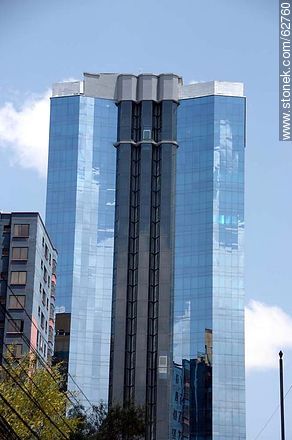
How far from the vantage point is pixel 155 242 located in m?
182

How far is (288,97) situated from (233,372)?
77147 mm

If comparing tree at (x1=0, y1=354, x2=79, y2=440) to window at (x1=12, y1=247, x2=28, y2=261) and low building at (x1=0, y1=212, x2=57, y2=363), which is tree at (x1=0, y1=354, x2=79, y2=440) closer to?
low building at (x1=0, y1=212, x2=57, y2=363)

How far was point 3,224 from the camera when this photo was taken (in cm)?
13350

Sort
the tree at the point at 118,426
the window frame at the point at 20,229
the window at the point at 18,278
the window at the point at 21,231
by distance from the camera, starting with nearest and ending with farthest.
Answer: the tree at the point at 118,426 < the window at the point at 18,278 < the window frame at the point at 20,229 < the window at the point at 21,231

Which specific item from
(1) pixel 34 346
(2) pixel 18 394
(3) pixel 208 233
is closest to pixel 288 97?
(1) pixel 34 346

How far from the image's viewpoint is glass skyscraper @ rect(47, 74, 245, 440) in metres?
175

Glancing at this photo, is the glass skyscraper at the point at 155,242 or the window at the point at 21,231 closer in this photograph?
the window at the point at 21,231

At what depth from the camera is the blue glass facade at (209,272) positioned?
577ft

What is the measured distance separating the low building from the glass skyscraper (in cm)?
4078

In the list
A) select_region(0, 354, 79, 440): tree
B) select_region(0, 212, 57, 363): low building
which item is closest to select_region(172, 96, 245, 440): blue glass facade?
select_region(0, 212, 57, 363): low building

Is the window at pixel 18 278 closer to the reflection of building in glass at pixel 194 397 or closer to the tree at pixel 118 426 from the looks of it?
the tree at pixel 118 426

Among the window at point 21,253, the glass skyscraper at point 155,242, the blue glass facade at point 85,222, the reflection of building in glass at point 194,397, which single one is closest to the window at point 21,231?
the window at point 21,253

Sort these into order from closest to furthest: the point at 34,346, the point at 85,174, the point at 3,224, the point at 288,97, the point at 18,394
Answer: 1. the point at 18,394
2. the point at 288,97
3. the point at 34,346
4. the point at 3,224
5. the point at 85,174

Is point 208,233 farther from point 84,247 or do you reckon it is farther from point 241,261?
point 84,247
